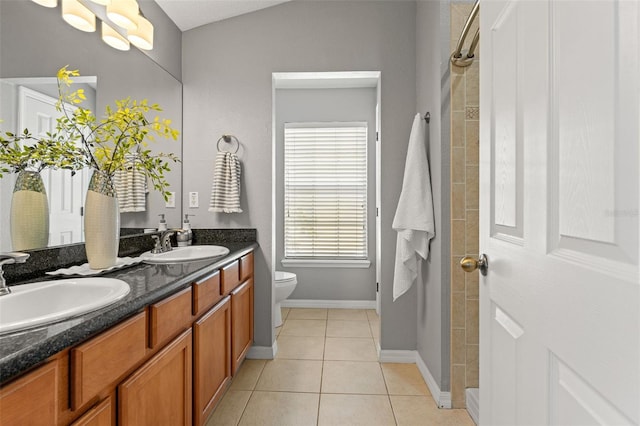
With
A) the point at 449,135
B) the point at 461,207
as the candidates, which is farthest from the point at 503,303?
the point at 449,135

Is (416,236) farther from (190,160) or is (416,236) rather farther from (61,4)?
(61,4)

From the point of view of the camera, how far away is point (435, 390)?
1.98 metres

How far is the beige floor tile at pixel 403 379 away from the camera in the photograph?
2.08m

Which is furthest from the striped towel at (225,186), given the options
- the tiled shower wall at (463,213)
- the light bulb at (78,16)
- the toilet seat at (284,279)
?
the tiled shower wall at (463,213)

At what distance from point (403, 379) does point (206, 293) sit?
1447 mm

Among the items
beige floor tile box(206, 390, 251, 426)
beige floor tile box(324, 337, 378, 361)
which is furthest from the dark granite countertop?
beige floor tile box(324, 337, 378, 361)

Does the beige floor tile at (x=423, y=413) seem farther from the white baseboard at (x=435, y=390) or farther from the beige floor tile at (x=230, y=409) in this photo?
the beige floor tile at (x=230, y=409)

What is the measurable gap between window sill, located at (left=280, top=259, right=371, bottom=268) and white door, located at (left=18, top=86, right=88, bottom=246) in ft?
7.87

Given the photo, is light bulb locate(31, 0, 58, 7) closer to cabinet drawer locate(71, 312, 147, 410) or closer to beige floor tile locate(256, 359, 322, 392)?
cabinet drawer locate(71, 312, 147, 410)

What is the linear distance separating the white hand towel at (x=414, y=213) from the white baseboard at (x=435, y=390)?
518 mm

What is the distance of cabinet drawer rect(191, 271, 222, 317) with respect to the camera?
4.83ft

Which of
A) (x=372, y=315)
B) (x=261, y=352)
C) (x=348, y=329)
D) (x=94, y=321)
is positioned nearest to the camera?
(x=94, y=321)

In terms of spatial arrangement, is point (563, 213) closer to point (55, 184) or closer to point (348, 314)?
point (55, 184)

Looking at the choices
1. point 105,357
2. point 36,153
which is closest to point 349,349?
point 105,357
